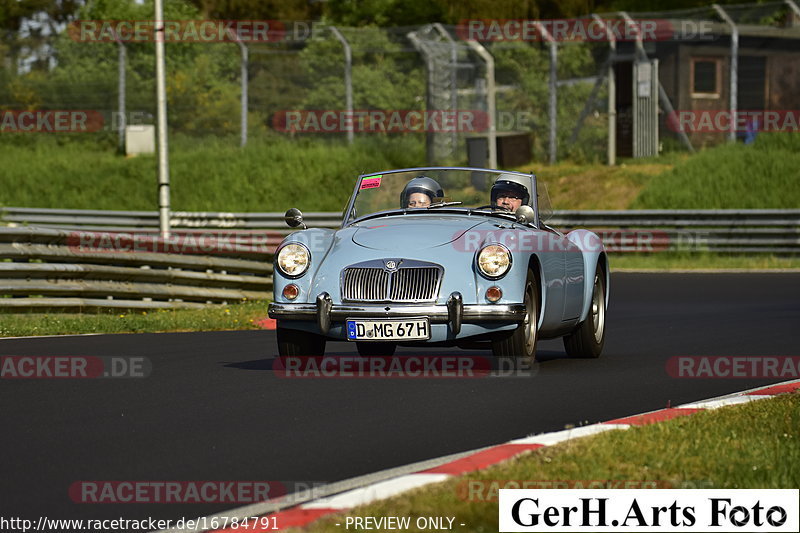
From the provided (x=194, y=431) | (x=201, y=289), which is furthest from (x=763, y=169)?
(x=194, y=431)

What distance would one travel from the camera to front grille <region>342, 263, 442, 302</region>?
10008 mm

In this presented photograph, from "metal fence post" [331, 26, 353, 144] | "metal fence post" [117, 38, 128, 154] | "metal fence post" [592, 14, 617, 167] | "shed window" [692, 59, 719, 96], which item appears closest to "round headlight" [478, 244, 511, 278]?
"metal fence post" [331, 26, 353, 144]

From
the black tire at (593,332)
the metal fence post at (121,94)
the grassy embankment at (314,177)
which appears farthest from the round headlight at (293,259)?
the metal fence post at (121,94)

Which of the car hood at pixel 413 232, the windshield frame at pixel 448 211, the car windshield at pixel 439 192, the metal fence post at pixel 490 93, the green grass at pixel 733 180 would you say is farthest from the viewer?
the metal fence post at pixel 490 93

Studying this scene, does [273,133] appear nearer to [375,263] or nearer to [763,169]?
[763,169]

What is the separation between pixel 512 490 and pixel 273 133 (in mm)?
33049

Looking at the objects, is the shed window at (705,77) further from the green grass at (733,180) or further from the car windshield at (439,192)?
the car windshield at (439,192)

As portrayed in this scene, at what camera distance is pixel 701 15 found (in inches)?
1454

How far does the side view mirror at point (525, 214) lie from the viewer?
11.0 metres

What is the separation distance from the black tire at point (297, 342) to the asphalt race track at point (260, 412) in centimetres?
26

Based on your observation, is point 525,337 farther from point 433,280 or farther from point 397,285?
point 397,285

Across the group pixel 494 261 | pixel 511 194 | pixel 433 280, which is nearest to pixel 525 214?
pixel 511 194

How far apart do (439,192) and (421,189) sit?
141 mm

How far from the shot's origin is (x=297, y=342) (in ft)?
35.1
